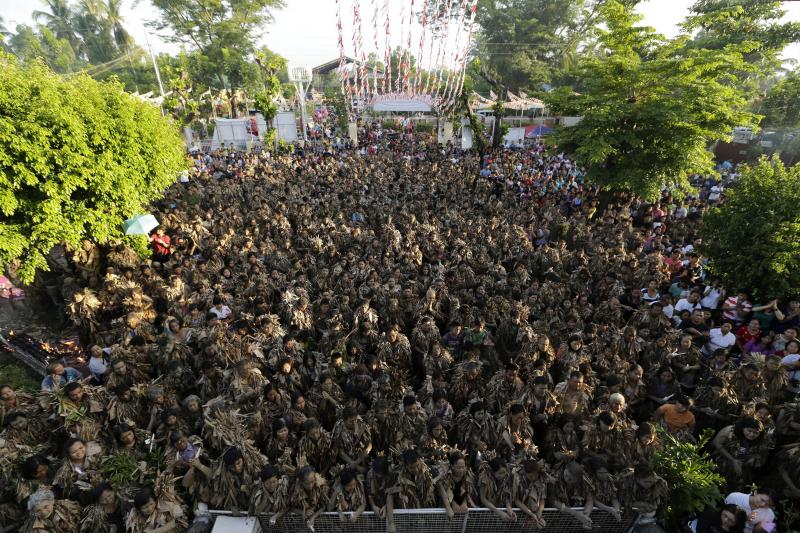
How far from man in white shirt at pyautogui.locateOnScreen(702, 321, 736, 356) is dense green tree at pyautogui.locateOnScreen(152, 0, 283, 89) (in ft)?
149

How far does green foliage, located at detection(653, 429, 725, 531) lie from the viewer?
4.52m

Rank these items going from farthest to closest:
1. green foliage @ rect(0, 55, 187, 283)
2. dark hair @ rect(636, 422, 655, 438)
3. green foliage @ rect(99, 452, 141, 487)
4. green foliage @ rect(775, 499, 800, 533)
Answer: green foliage @ rect(0, 55, 187, 283) < dark hair @ rect(636, 422, 655, 438) < green foliage @ rect(99, 452, 141, 487) < green foliage @ rect(775, 499, 800, 533)

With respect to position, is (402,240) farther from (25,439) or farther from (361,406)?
(25,439)

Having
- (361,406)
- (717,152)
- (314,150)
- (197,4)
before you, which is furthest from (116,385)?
(197,4)

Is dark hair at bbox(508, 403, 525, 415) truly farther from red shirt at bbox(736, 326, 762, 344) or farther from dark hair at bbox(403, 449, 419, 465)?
red shirt at bbox(736, 326, 762, 344)

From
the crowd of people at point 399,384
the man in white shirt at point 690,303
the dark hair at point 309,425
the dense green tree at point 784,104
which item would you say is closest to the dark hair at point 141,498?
the crowd of people at point 399,384

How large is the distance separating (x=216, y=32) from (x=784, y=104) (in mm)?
48581

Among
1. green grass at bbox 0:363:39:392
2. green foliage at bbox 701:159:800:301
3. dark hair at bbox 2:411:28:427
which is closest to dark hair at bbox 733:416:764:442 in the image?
green foliage at bbox 701:159:800:301

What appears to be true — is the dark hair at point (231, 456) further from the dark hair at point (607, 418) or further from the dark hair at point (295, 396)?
the dark hair at point (607, 418)

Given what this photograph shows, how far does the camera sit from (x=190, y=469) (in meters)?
4.91

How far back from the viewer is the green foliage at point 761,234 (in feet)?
25.5

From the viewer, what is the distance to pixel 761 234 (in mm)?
8203

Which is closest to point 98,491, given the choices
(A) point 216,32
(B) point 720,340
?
(B) point 720,340

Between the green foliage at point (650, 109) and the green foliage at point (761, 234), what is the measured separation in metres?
4.65
